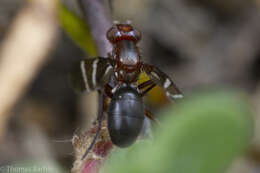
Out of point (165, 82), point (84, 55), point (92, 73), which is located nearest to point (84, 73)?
point (92, 73)

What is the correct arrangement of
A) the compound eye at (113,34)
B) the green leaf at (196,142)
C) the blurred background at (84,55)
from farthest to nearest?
the blurred background at (84,55), the compound eye at (113,34), the green leaf at (196,142)

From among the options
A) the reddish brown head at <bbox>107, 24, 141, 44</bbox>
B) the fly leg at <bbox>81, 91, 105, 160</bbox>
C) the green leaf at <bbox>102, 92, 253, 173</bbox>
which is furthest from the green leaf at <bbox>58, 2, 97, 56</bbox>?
the green leaf at <bbox>102, 92, 253, 173</bbox>

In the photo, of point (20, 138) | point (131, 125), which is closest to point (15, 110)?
point (20, 138)

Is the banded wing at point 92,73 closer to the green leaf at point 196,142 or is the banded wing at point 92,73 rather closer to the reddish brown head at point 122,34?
the reddish brown head at point 122,34

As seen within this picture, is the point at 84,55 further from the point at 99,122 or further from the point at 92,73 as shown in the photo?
the point at 99,122

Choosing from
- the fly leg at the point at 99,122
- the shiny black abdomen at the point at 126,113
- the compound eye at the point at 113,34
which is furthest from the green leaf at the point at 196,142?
the compound eye at the point at 113,34

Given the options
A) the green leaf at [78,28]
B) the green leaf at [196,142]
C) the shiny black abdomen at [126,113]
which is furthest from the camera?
the green leaf at [78,28]

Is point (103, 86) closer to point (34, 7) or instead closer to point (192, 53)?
point (34, 7)
